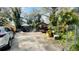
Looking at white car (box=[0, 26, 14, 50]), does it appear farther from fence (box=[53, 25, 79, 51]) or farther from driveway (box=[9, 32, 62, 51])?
fence (box=[53, 25, 79, 51])

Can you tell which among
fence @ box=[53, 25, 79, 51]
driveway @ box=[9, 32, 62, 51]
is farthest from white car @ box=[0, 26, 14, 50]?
fence @ box=[53, 25, 79, 51]

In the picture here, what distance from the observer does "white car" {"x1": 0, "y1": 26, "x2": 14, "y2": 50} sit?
2525mm

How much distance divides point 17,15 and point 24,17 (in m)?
0.09

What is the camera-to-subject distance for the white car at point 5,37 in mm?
2525

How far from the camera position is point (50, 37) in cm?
257

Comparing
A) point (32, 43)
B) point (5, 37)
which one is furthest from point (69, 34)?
point (5, 37)

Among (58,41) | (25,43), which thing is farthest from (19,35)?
(58,41)

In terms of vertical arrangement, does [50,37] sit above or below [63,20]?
below

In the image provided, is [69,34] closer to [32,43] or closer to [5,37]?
[32,43]

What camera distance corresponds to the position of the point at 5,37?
8.32ft

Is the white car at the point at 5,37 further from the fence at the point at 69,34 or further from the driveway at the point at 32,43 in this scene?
the fence at the point at 69,34

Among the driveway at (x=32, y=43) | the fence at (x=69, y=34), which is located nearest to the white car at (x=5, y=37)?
the driveway at (x=32, y=43)
